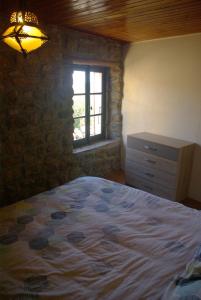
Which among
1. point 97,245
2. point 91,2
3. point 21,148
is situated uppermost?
point 91,2

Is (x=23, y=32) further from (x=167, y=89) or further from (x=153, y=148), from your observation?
(x=167, y=89)

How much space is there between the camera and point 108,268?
4.46 ft

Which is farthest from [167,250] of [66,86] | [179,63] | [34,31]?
[179,63]

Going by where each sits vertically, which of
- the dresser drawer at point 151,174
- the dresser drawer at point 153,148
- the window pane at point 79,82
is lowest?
the dresser drawer at point 151,174

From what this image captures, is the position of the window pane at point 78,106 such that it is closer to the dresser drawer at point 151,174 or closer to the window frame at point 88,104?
the window frame at point 88,104

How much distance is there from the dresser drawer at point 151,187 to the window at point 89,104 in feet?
3.04

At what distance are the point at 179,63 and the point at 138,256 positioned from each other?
2723mm

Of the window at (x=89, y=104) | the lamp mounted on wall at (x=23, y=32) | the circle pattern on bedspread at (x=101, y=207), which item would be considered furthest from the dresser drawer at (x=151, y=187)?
the lamp mounted on wall at (x=23, y=32)

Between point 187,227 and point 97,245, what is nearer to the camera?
point 97,245

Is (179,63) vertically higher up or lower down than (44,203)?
higher up

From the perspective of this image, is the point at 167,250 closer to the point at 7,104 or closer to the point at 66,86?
the point at 7,104

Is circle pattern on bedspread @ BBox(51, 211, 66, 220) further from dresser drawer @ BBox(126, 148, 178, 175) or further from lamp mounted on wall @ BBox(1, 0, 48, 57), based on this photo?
dresser drawer @ BBox(126, 148, 178, 175)

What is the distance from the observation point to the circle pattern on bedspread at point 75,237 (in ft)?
5.18

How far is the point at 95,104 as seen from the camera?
3.94m
